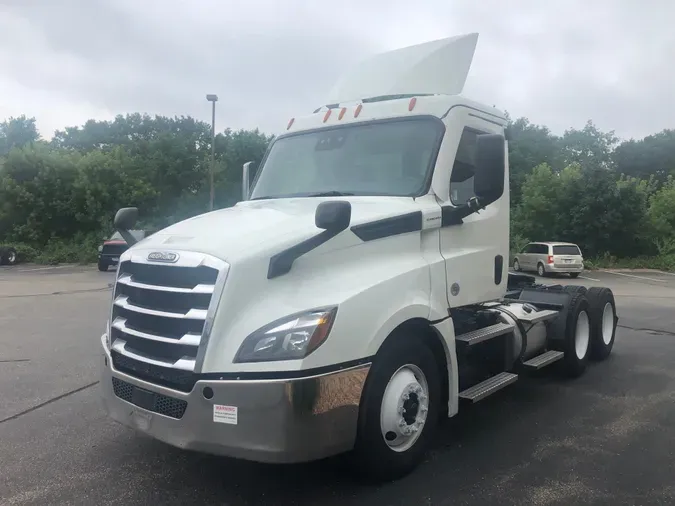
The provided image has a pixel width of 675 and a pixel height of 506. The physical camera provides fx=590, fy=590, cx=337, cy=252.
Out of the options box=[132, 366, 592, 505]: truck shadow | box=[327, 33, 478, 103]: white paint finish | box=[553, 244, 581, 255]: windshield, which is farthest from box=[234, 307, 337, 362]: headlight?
box=[553, 244, 581, 255]: windshield

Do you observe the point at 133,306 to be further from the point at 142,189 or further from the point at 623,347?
the point at 142,189

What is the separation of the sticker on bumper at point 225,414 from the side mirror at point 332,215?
47.3 inches

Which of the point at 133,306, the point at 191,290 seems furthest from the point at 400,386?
the point at 133,306

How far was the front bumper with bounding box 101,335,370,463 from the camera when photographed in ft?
10.6

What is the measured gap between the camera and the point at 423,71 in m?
5.50

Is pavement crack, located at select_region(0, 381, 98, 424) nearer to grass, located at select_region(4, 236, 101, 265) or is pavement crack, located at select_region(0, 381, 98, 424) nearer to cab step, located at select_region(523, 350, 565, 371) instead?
cab step, located at select_region(523, 350, 565, 371)

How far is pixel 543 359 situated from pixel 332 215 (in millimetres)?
3619

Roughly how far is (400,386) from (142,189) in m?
36.0

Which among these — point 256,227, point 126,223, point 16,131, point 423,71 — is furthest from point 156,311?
point 16,131

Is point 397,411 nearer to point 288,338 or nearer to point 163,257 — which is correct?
point 288,338

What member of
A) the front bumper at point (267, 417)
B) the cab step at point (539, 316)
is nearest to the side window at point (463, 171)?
the cab step at point (539, 316)

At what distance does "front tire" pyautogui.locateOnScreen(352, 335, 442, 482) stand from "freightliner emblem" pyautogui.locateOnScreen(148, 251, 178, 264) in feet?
4.62

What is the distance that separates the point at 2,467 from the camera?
4.28 meters

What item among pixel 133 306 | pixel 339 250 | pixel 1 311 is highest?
pixel 339 250
